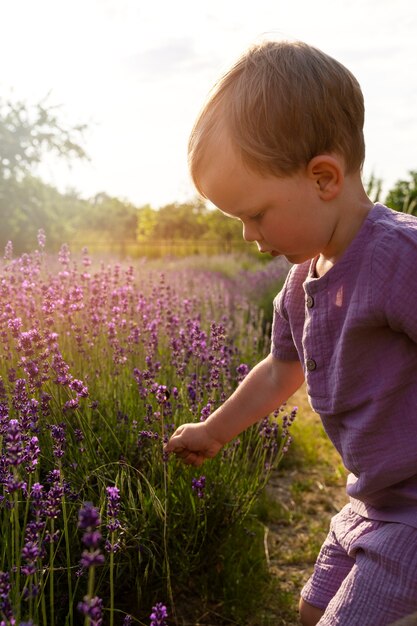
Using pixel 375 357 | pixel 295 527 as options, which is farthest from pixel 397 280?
pixel 295 527

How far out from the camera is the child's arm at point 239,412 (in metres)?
2.08

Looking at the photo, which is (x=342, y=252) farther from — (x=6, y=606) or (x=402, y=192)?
A: (x=402, y=192)

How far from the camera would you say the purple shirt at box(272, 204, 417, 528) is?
5.27ft

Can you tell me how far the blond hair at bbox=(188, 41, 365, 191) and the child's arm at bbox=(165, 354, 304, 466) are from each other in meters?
0.72

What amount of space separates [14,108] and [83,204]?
3.32 m

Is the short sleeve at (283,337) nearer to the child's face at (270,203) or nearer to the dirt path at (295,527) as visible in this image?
the child's face at (270,203)

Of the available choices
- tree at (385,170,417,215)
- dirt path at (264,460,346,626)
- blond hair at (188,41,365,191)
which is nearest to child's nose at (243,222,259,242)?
blond hair at (188,41,365,191)

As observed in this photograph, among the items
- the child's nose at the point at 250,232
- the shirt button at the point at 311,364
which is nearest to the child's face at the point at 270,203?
the child's nose at the point at 250,232

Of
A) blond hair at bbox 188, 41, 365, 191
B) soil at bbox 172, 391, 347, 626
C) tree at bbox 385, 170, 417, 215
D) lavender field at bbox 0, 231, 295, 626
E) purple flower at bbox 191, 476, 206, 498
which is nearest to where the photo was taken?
blond hair at bbox 188, 41, 365, 191

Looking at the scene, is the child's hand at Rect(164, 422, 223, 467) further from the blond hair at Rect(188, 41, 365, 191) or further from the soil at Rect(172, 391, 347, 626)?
the blond hair at Rect(188, 41, 365, 191)

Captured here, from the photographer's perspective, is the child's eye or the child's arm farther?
the child's arm

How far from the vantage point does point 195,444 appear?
6.84 feet

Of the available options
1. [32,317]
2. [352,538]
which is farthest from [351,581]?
[32,317]

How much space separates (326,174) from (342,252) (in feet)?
0.74
